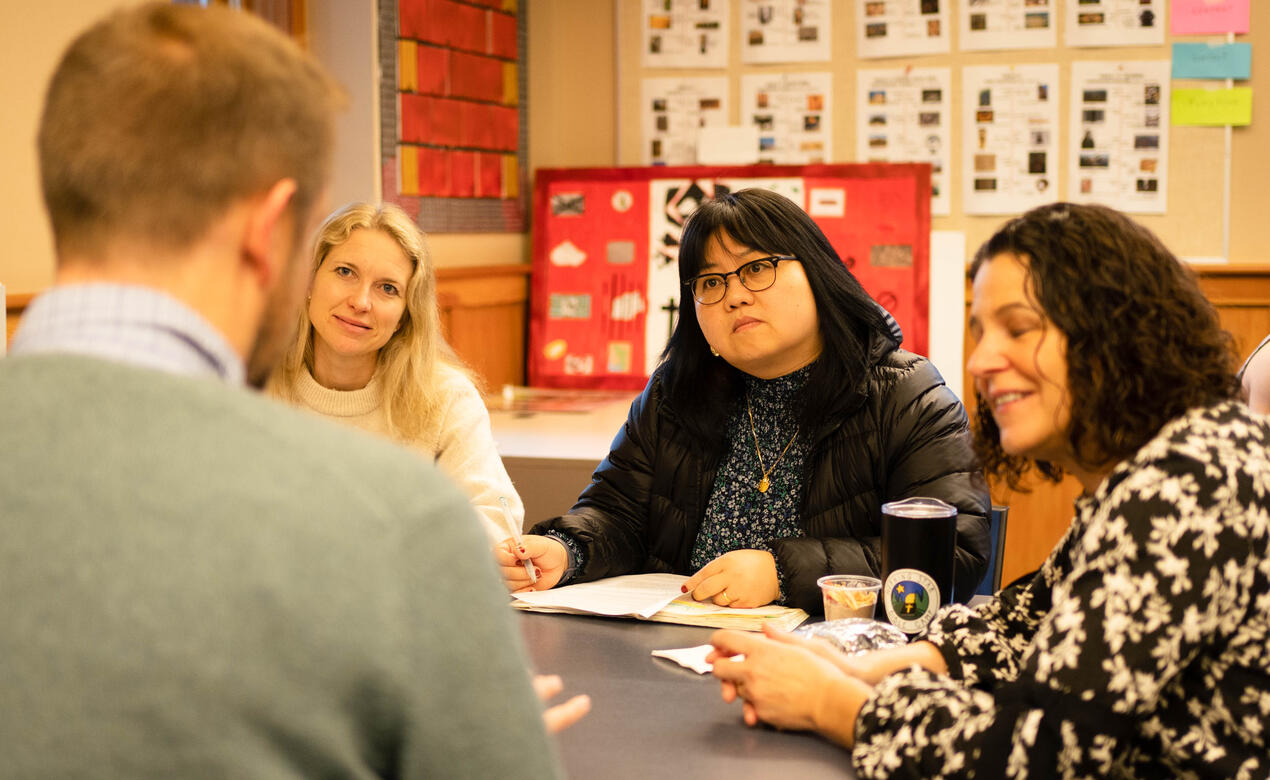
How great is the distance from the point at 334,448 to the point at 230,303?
13 cm

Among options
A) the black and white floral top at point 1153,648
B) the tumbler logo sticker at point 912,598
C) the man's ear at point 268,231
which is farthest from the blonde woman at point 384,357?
the man's ear at point 268,231

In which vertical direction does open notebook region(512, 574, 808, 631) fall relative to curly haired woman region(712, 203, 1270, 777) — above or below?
below

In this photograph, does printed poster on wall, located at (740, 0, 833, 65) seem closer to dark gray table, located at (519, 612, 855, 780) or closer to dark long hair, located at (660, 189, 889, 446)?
dark long hair, located at (660, 189, 889, 446)

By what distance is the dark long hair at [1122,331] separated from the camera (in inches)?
42.1

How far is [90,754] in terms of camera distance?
0.59m

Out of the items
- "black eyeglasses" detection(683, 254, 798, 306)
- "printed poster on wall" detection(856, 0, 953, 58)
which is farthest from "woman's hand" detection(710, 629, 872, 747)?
"printed poster on wall" detection(856, 0, 953, 58)

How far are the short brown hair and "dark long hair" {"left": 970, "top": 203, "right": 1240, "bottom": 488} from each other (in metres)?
0.71

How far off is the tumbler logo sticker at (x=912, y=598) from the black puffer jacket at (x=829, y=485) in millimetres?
176

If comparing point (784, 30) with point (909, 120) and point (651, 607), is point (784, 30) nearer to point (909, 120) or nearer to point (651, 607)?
point (909, 120)

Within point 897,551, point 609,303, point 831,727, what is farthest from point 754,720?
point 609,303

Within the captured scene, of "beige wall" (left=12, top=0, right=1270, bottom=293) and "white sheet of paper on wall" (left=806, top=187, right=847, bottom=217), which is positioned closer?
"beige wall" (left=12, top=0, right=1270, bottom=293)

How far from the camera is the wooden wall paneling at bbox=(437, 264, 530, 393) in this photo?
3695mm

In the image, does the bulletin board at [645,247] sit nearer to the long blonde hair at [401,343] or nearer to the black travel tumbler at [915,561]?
the long blonde hair at [401,343]

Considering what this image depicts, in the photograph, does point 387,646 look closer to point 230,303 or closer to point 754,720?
point 230,303
